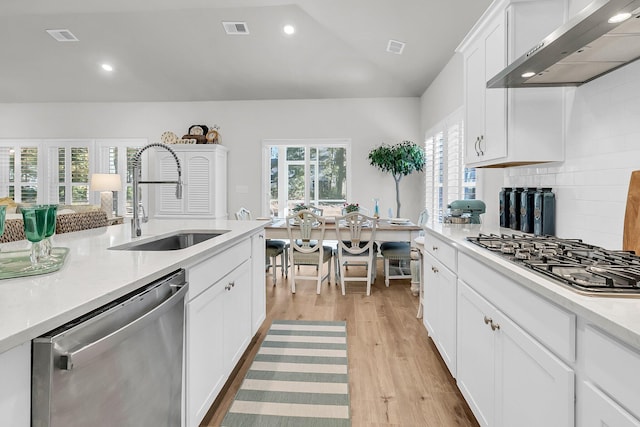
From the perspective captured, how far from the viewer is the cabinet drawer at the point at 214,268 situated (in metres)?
1.52

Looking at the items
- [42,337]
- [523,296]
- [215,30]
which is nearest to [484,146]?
[523,296]

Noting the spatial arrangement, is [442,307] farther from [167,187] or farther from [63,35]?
[63,35]

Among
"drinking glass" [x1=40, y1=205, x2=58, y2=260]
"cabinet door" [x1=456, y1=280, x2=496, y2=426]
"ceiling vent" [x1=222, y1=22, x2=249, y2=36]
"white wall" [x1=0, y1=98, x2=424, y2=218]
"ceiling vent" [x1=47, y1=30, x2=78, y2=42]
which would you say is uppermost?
"ceiling vent" [x1=47, y1=30, x2=78, y2=42]

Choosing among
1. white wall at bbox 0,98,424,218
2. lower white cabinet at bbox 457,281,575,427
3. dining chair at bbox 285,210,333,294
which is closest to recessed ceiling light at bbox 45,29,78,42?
white wall at bbox 0,98,424,218

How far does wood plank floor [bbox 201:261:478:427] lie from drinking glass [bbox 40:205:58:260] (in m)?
1.12

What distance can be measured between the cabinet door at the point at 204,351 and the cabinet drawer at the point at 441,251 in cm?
Result: 128

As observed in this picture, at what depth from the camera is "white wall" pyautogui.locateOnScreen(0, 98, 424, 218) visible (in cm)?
622

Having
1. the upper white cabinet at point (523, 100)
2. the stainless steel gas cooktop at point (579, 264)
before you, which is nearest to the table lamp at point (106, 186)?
the upper white cabinet at point (523, 100)

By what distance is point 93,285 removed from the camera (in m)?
0.99

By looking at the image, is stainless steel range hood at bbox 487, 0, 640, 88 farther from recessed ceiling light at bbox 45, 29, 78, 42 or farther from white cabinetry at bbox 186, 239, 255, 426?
recessed ceiling light at bbox 45, 29, 78, 42

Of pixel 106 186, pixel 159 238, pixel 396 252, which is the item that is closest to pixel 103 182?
pixel 106 186

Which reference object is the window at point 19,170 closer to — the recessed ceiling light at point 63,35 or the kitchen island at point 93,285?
the recessed ceiling light at point 63,35

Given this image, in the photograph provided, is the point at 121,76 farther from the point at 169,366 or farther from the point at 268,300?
the point at 169,366

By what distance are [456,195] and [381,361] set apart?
241 centimetres
